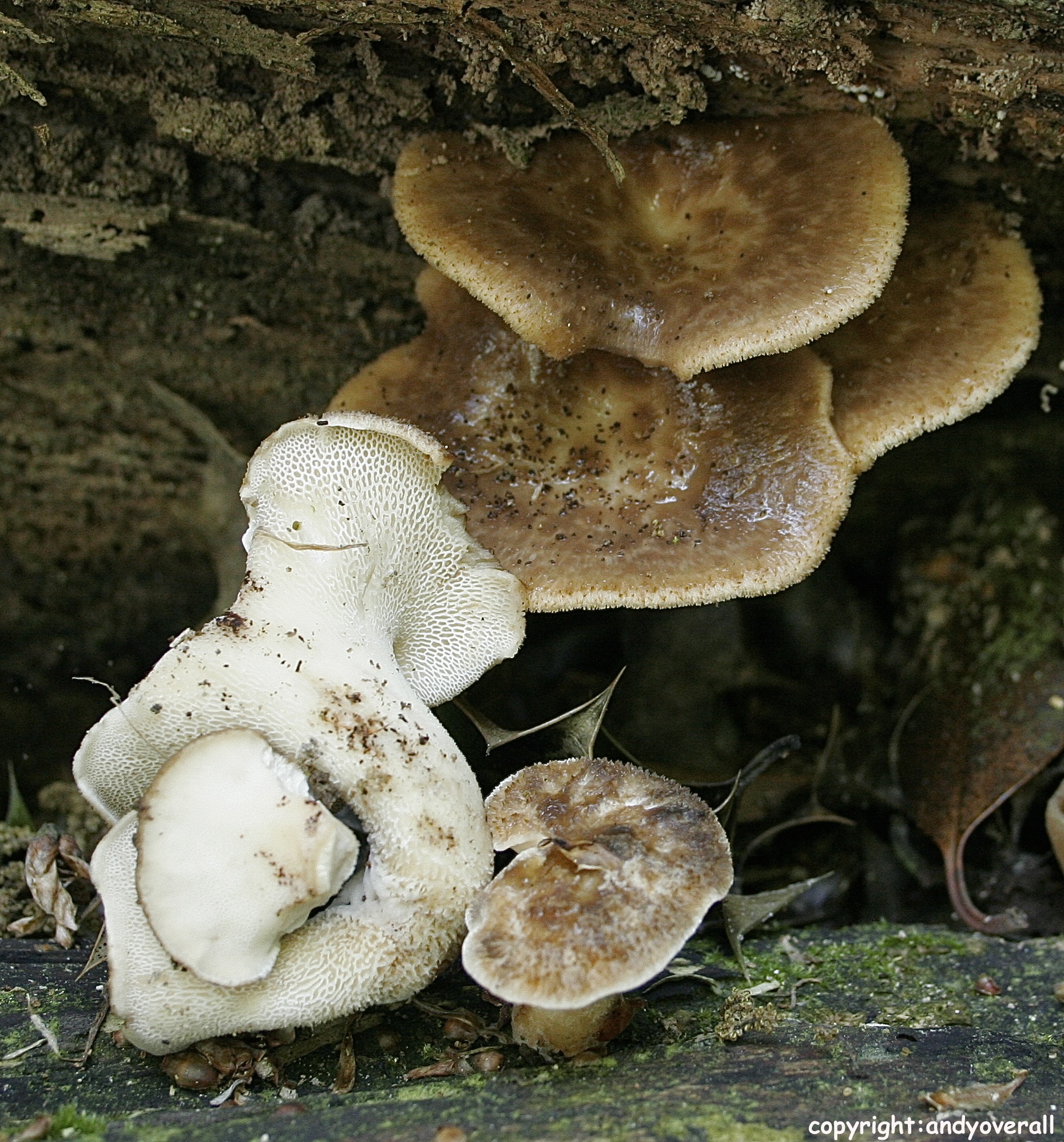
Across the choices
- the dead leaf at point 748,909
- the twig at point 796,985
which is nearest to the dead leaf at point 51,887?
the dead leaf at point 748,909

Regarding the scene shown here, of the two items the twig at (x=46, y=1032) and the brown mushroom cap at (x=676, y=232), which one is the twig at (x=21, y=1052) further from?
the brown mushroom cap at (x=676, y=232)

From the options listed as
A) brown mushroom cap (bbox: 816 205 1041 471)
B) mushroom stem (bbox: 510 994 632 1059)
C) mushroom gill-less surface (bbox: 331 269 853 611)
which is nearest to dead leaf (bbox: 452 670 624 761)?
mushroom gill-less surface (bbox: 331 269 853 611)

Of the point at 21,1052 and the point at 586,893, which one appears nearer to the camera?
the point at 586,893

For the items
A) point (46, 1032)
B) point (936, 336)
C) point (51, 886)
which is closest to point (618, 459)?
point (936, 336)

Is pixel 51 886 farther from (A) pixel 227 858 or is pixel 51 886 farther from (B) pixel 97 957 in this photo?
(A) pixel 227 858

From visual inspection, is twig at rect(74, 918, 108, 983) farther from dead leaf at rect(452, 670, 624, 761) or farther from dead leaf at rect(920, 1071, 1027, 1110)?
dead leaf at rect(920, 1071, 1027, 1110)

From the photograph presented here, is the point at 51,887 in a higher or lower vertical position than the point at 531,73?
lower
